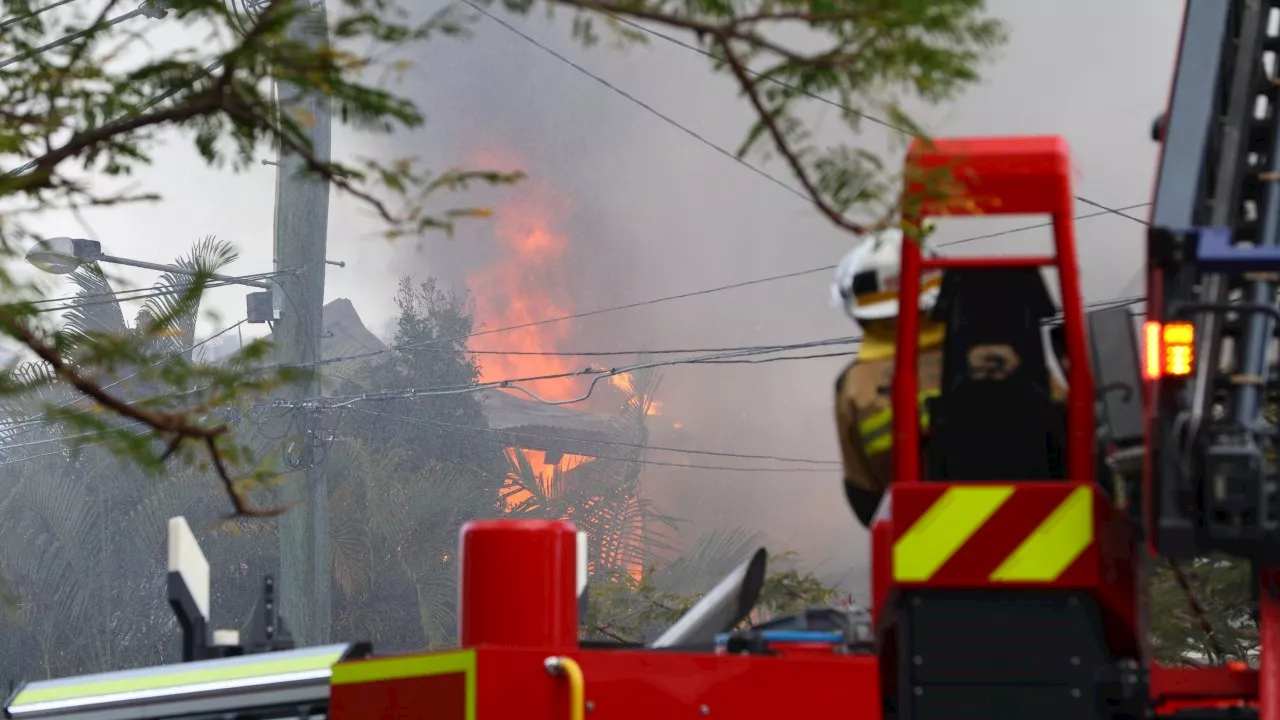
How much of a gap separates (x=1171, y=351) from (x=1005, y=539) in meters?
0.54

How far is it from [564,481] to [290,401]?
2140 cm

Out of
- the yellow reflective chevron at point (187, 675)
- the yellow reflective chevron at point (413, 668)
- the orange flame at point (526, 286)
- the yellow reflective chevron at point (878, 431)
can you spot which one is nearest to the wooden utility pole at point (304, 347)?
the yellow reflective chevron at point (187, 675)

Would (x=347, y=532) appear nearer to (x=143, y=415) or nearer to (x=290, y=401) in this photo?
(x=290, y=401)

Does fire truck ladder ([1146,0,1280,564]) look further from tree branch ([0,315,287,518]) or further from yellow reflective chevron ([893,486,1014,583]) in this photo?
tree branch ([0,315,287,518])

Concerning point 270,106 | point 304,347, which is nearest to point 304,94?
point 270,106

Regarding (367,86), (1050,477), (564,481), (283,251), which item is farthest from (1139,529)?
(564,481)

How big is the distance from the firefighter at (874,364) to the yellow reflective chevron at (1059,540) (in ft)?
2.55

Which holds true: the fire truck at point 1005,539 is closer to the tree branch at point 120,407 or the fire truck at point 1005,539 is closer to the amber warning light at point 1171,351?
the amber warning light at point 1171,351

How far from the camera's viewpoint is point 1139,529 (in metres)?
4.11

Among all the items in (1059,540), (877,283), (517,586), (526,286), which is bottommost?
(517,586)

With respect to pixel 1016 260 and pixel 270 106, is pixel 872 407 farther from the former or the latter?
pixel 270 106

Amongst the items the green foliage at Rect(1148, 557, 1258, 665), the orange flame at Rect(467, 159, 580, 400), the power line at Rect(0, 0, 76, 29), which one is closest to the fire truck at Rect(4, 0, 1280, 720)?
the power line at Rect(0, 0, 76, 29)

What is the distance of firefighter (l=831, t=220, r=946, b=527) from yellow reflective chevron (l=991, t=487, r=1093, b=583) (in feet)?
2.55

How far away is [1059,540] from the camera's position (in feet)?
13.0
